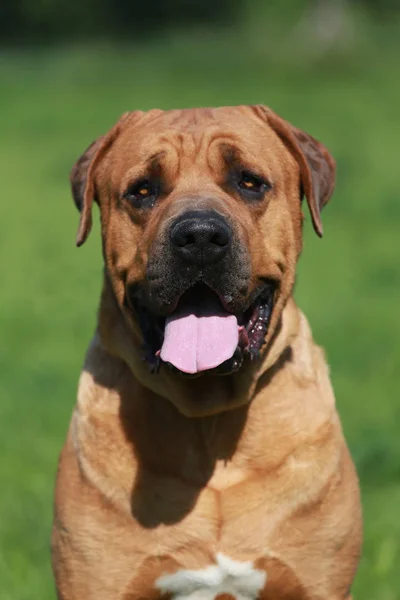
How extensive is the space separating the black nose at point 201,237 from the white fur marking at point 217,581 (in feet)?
3.25

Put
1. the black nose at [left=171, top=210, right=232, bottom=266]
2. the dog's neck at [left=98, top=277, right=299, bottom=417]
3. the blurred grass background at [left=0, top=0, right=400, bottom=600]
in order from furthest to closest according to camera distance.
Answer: the blurred grass background at [left=0, top=0, right=400, bottom=600] → the dog's neck at [left=98, top=277, right=299, bottom=417] → the black nose at [left=171, top=210, right=232, bottom=266]

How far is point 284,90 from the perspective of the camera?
2398cm

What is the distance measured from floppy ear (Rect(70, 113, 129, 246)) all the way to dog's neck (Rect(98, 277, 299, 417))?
0.85 feet

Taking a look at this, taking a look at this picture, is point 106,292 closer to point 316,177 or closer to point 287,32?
point 316,177

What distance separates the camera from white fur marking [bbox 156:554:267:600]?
12.6 ft

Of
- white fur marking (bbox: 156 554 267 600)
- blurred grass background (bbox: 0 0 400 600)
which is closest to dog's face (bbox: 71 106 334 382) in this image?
white fur marking (bbox: 156 554 267 600)

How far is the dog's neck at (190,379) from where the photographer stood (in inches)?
155

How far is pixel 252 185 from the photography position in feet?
13.1

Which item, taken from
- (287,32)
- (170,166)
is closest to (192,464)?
(170,166)

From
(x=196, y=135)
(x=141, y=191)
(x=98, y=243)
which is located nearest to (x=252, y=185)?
(x=196, y=135)

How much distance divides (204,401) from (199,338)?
32 centimetres

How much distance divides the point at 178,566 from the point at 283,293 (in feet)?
3.18

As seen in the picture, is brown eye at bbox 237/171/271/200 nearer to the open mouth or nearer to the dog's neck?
the open mouth

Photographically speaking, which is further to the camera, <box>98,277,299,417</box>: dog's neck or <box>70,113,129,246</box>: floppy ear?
<box>70,113,129,246</box>: floppy ear
